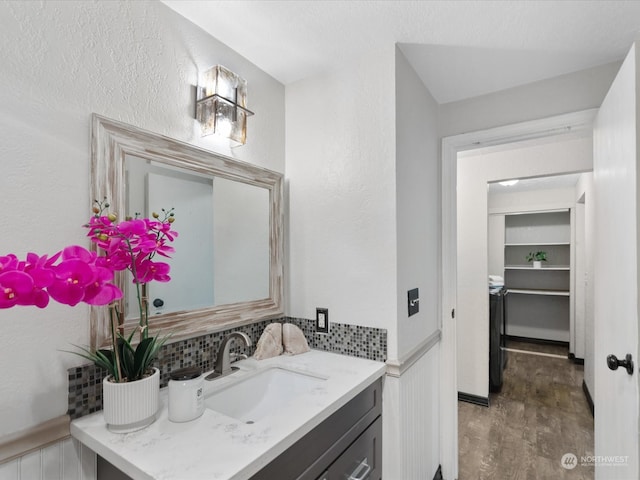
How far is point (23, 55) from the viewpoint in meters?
0.92

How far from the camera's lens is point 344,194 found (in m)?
1.66

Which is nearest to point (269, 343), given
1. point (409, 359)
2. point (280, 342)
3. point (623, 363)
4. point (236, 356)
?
point (280, 342)

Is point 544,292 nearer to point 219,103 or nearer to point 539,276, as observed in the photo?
point 539,276

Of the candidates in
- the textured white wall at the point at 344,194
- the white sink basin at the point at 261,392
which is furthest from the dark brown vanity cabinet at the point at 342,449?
the textured white wall at the point at 344,194

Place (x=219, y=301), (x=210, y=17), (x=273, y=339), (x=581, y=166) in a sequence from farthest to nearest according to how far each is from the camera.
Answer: (x=581, y=166)
(x=273, y=339)
(x=219, y=301)
(x=210, y=17)

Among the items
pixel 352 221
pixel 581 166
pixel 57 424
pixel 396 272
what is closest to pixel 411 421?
pixel 396 272

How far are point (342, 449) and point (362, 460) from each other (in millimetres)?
198

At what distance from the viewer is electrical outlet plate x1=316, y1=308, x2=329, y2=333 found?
1693 millimetres

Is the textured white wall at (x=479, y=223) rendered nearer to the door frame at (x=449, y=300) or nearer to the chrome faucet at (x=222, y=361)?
the door frame at (x=449, y=300)

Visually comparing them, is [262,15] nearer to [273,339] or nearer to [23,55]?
[23,55]

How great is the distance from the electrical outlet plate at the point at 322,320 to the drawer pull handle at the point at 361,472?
1.90 ft

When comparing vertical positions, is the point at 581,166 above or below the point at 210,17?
below

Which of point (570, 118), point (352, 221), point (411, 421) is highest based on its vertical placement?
point (570, 118)

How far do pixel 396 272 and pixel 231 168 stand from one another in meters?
0.88
